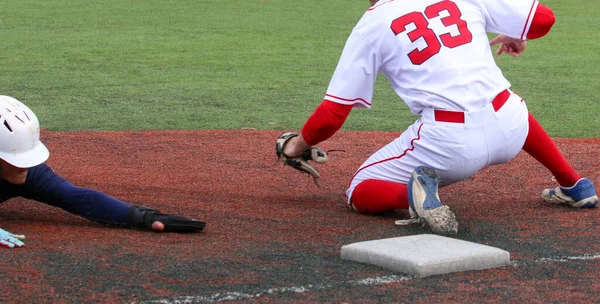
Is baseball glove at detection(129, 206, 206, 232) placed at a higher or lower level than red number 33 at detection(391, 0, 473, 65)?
lower

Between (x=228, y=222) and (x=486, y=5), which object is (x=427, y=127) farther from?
(x=228, y=222)

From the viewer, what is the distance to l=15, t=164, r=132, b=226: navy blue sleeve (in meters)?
4.26

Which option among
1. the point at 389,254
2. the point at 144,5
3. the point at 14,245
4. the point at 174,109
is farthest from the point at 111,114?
the point at 144,5

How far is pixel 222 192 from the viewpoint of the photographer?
5.18 m

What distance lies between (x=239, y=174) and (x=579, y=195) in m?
2.02

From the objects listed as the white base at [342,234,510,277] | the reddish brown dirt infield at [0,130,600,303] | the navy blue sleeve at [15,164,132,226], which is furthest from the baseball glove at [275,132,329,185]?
the white base at [342,234,510,277]

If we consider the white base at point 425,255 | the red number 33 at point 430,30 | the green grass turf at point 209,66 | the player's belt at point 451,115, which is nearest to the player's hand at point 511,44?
the red number 33 at point 430,30

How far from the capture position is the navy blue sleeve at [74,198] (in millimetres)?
4258

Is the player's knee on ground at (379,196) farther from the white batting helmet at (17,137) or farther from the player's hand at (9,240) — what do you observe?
the player's hand at (9,240)

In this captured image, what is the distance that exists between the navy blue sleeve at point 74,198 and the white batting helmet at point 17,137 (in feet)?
0.50

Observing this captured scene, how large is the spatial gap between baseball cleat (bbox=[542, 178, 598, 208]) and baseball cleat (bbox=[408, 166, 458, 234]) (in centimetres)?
89

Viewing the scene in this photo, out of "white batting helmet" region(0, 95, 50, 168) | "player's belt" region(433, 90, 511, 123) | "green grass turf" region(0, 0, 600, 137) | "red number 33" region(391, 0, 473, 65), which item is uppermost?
"red number 33" region(391, 0, 473, 65)

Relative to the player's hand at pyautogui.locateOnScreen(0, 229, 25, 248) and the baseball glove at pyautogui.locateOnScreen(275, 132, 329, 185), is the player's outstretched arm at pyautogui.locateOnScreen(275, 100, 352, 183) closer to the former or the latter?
the baseball glove at pyautogui.locateOnScreen(275, 132, 329, 185)

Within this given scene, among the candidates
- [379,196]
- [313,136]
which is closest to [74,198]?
[313,136]
